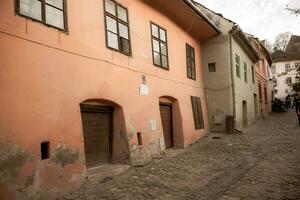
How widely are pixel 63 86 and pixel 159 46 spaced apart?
5.23m

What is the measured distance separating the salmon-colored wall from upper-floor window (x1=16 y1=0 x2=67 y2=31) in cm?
16

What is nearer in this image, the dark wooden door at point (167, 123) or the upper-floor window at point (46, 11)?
the upper-floor window at point (46, 11)

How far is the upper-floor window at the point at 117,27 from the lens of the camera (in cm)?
817

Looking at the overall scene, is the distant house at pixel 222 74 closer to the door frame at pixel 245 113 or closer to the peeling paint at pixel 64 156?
the door frame at pixel 245 113

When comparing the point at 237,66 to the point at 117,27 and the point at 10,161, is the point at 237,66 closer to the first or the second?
the point at 117,27

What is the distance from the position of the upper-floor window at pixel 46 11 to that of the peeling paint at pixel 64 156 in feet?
8.29

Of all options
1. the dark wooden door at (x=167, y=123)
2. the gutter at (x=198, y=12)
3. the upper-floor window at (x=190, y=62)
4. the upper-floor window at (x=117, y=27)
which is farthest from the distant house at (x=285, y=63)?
the upper-floor window at (x=117, y=27)

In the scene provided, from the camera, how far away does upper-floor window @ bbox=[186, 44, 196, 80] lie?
13.1 meters

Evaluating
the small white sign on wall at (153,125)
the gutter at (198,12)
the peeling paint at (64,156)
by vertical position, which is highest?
the gutter at (198,12)

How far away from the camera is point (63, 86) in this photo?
20.8 feet

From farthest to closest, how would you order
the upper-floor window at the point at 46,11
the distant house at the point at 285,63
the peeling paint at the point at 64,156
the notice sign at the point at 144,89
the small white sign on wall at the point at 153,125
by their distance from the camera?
the distant house at the point at 285,63
the small white sign on wall at the point at 153,125
the notice sign at the point at 144,89
the peeling paint at the point at 64,156
the upper-floor window at the point at 46,11

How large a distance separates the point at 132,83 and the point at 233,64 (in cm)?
776

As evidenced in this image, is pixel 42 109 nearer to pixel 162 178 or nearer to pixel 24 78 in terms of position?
pixel 24 78

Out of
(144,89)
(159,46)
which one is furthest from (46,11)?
(159,46)
